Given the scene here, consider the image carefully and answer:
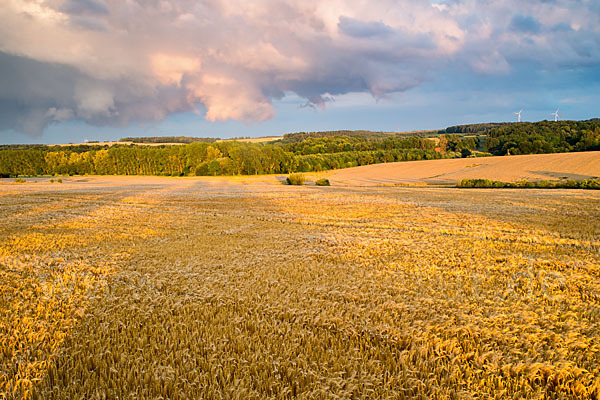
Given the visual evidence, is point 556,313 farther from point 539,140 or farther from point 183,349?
point 539,140

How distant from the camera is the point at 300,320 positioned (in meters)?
5.27

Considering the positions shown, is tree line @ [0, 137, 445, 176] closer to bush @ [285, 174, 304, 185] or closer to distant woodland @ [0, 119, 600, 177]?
distant woodland @ [0, 119, 600, 177]

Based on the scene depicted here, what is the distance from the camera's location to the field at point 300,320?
3.74 metres

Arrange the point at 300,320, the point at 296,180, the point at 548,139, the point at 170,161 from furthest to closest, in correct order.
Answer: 1. the point at 170,161
2. the point at 548,139
3. the point at 296,180
4. the point at 300,320

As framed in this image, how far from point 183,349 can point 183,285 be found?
2663 millimetres

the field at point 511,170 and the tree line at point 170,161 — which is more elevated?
the tree line at point 170,161

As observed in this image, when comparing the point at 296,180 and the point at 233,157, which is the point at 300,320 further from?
the point at 233,157

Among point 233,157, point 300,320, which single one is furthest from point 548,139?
point 300,320

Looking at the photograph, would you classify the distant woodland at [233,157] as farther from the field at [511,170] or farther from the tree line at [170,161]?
the field at [511,170]

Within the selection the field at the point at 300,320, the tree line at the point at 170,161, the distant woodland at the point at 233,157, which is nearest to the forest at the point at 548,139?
the distant woodland at the point at 233,157

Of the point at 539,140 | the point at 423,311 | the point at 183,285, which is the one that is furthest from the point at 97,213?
the point at 539,140

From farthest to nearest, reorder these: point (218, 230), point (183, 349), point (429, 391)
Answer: point (218, 230) < point (183, 349) < point (429, 391)

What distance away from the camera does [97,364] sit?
409cm

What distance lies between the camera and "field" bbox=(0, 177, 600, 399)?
3.74 meters
